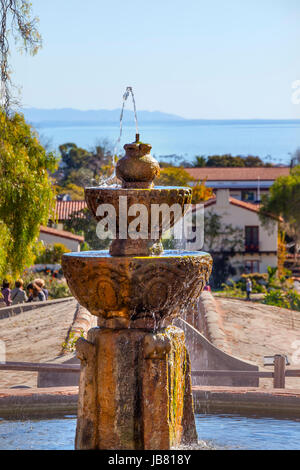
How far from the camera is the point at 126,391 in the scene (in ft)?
22.7

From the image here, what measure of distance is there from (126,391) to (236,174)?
77.3 meters

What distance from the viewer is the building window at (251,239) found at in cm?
5262

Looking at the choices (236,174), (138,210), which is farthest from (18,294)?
(236,174)

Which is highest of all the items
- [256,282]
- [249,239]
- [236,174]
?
[236,174]

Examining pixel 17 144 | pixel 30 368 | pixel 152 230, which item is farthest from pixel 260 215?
pixel 152 230

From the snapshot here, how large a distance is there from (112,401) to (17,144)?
972 cm

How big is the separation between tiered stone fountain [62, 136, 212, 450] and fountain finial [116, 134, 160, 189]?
24 centimetres

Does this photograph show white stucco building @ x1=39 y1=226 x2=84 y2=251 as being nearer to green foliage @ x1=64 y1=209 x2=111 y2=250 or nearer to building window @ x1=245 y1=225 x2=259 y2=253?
green foliage @ x1=64 y1=209 x2=111 y2=250

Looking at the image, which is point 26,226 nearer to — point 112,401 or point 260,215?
point 112,401

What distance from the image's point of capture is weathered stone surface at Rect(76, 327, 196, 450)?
688cm

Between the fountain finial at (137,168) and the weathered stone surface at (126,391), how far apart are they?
3.99 ft

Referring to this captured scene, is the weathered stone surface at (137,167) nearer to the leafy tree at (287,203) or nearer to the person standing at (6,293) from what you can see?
the person standing at (6,293)

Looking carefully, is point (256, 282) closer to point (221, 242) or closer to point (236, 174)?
point (221, 242)

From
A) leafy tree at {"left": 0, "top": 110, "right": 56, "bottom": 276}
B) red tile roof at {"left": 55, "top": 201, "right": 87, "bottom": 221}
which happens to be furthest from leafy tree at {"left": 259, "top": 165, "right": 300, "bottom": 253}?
leafy tree at {"left": 0, "top": 110, "right": 56, "bottom": 276}
